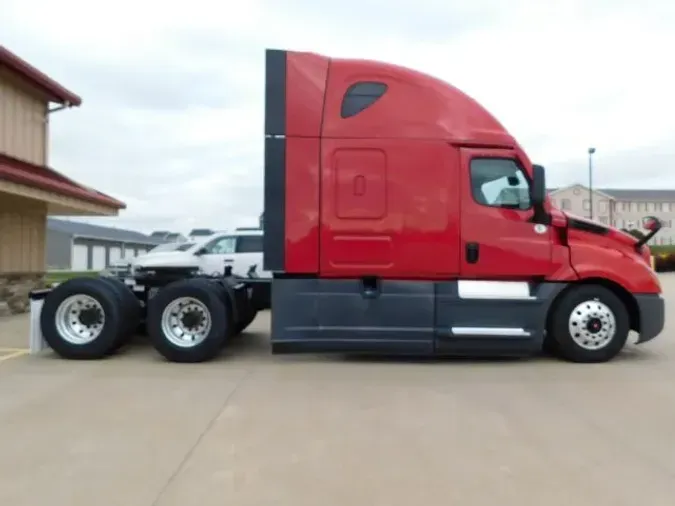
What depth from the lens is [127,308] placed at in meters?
8.24

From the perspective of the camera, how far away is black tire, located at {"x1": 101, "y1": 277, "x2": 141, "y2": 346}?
8.23 meters

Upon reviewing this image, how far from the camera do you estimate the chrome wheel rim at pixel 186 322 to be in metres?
7.96

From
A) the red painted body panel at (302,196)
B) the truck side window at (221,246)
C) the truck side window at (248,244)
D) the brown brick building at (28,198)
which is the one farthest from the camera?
the truck side window at (248,244)

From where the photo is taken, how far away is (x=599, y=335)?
25.8 feet

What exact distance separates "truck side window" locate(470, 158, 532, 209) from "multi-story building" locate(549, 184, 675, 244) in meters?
76.3

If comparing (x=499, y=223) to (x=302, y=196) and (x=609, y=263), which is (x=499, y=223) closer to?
(x=609, y=263)

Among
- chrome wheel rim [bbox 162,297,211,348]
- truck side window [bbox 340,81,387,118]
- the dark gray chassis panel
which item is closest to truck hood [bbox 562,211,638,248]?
the dark gray chassis panel

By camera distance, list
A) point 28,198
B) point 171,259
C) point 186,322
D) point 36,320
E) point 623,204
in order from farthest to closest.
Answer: point 623,204
point 171,259
point 28,198
point 36,320
point 186,322

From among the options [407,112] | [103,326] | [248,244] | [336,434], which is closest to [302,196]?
[407,112]

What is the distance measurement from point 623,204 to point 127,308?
9163 centimetres

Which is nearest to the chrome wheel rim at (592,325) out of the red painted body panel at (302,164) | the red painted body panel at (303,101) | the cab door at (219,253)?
the red painted body panel at (302,164)

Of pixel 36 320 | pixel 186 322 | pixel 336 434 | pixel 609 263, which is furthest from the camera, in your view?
pixel 36 320

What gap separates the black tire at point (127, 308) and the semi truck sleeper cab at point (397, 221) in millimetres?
2115

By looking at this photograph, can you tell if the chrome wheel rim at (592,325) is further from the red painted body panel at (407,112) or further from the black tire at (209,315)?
the black tire at (209,315)
